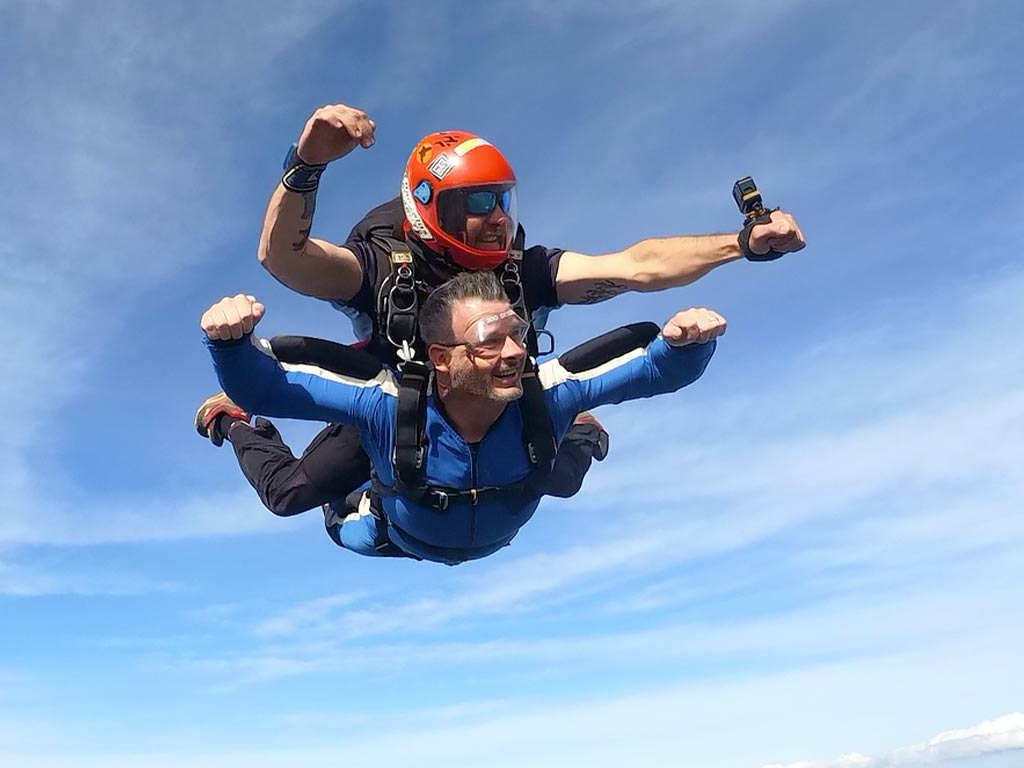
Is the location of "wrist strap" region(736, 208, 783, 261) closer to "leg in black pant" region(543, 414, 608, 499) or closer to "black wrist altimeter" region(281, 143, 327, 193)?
"leg in black pant" region(543, 414, 608, 499)

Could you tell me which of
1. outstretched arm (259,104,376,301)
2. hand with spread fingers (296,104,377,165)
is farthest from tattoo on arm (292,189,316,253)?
hand with spread fingers (296,104,377,165)

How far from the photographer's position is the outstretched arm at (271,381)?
151 inches

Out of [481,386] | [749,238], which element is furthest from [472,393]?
[749,238]

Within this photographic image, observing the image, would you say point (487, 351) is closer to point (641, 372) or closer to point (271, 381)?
point (641, 372)

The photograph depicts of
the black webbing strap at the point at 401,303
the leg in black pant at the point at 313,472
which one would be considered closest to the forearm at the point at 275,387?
the black webbing strap at the point at 401,303

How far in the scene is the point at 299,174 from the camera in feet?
14.6

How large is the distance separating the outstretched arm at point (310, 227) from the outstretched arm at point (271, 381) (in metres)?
0.57

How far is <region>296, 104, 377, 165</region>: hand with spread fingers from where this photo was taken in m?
4.07

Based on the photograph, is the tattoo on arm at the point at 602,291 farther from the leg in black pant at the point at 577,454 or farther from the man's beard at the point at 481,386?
the man's beard at the point at 481,386

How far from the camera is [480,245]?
477 centimetres

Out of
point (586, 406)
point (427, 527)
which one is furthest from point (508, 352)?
point (427, 527)

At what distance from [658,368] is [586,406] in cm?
46

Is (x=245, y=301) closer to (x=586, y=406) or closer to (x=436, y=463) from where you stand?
(x=436, y=463)

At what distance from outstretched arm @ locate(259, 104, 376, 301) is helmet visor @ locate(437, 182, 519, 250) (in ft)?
1.83
